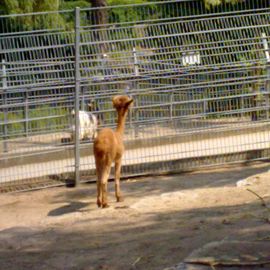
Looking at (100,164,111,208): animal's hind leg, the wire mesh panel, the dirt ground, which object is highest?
the wire mesh panel

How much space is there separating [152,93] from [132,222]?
433cm

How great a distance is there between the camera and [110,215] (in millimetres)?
8680

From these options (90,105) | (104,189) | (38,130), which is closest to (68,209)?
(104,189)

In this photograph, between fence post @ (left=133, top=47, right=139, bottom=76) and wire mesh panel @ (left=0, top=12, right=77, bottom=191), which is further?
fence post @ (left=133, top=47, right=139, bottom=76)

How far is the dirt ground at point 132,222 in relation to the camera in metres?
6.57

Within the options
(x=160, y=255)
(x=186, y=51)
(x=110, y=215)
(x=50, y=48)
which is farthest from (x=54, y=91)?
(x=160, y=255)

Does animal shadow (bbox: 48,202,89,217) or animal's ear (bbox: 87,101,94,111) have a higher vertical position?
animal's ear (bbox: 87,101,94,111)

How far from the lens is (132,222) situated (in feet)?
26.3

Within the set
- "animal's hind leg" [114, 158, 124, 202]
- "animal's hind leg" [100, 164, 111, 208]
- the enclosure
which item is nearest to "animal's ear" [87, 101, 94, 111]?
the enclosure

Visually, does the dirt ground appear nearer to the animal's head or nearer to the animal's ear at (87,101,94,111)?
the animal's head

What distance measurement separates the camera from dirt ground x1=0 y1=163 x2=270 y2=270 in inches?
259

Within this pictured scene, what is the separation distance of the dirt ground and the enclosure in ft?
2.10

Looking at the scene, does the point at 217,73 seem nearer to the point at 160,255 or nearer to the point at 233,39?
the point at 233,39

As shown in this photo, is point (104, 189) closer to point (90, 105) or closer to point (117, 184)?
point (117, 184)
